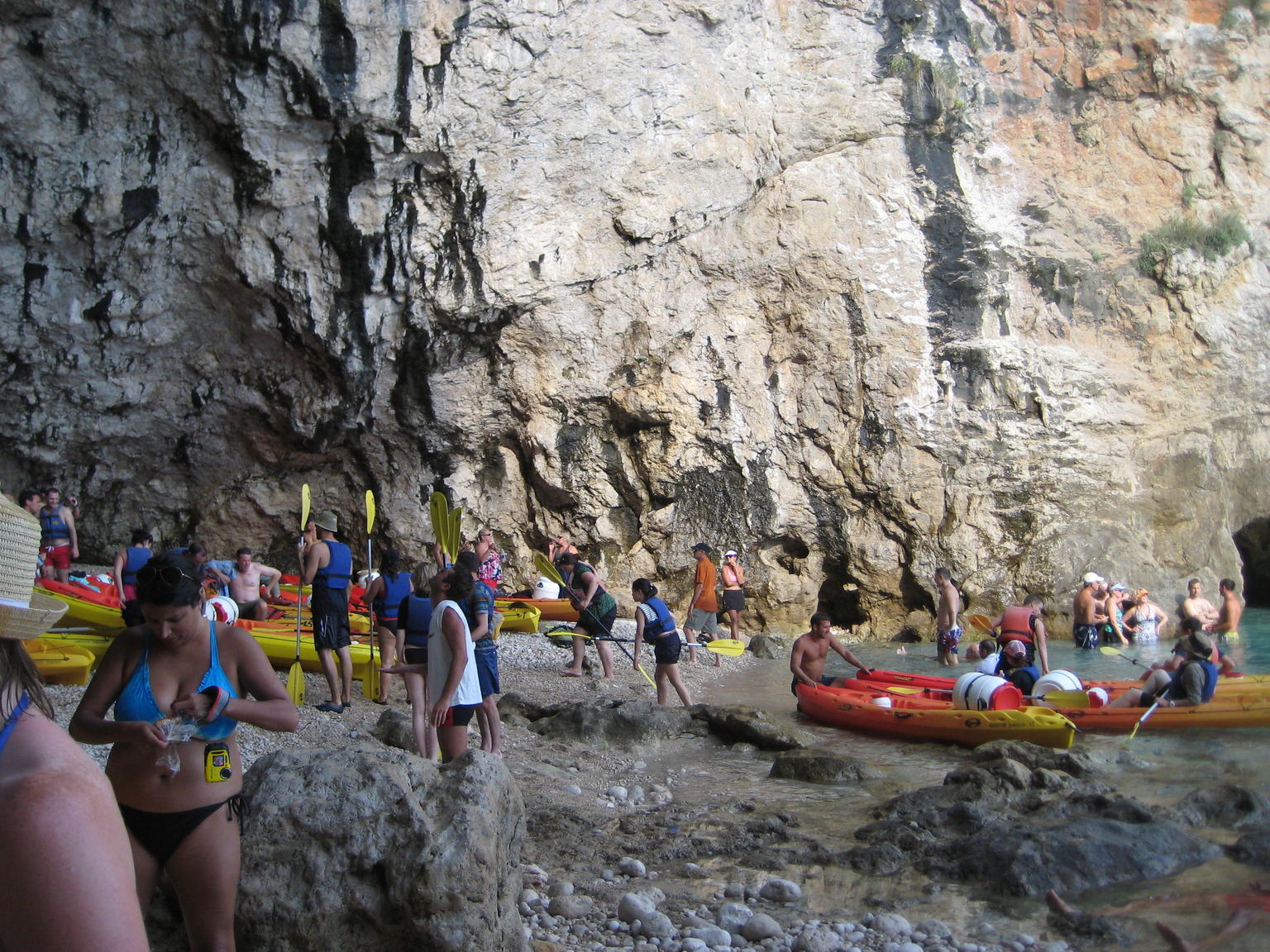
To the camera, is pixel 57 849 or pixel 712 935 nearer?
pixel 57 849

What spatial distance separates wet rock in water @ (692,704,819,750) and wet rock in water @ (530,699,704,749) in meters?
0.20

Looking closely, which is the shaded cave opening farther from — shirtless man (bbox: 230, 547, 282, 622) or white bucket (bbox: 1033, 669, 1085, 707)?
shirtless man (bbox: 230, 547, 282, 622)

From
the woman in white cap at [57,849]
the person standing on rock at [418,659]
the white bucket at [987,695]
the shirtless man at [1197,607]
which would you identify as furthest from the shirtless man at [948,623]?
the woman in white cap at [57,849]

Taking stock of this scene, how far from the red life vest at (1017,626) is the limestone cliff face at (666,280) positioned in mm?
6957

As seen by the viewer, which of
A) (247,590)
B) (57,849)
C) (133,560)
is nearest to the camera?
(57,849)

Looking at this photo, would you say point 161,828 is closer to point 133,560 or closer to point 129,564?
point 133,560

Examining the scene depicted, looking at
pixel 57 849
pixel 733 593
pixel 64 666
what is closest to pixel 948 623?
pixel 733 593

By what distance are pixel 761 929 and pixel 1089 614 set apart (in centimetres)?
1211

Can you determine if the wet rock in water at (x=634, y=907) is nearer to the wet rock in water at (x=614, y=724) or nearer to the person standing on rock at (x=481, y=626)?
the person standing on rock at (x=481, y=626)

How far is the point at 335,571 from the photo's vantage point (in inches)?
303

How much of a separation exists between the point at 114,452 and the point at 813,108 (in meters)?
13.8

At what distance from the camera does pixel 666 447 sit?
17016 mm

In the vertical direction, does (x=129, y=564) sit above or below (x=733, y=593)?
above

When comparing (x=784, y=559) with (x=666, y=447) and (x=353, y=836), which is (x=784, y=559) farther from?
(x=353, y=836)
